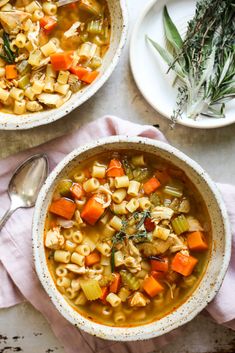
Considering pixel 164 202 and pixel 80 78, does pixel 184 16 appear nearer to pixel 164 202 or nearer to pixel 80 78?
pixel 80 78

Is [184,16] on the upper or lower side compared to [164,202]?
upper

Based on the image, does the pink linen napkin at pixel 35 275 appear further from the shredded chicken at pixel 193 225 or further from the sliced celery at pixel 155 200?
the sliced celery at pixel 155 200

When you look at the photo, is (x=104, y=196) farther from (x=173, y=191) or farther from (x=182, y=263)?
(x=182, y=263)

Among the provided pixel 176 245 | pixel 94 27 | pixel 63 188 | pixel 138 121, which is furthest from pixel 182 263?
pixel 94 27

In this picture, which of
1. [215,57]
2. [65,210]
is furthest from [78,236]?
[215,57]

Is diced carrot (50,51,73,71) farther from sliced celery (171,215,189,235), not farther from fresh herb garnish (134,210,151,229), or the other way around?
sliced celery (171,215,189,235)

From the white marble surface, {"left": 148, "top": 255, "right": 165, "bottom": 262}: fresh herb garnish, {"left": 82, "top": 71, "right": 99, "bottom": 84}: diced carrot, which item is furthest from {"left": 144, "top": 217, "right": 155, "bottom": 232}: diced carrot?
{"left": 82, "top": 71, "right": 99, "bottom": 84}: diced carrot
